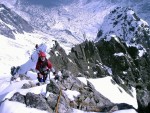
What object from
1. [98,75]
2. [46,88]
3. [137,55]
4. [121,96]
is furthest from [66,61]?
[46,88]

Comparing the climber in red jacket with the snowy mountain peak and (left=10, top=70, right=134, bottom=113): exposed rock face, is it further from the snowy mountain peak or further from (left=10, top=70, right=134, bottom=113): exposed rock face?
the snowy mountain peak

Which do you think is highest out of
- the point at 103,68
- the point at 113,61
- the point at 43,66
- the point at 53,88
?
the point at 113,61

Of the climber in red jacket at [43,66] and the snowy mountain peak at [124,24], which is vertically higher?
the snowy mountain peak at [124,24]

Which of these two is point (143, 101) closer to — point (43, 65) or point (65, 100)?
point (65, 100)

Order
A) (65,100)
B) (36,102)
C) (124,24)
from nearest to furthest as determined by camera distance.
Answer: (36,102) < (65,100) < (124,24)

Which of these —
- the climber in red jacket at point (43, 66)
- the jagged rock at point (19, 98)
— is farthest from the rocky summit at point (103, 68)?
the climber in red jacket at point (43, 66)

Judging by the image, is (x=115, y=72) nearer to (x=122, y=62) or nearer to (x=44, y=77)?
(x=122, y=62)

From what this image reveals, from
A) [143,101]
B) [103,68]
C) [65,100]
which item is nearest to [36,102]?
[65,100]

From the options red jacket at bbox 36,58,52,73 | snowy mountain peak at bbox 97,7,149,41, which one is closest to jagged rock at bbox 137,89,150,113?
red jacket at bbox 36,58,52,73

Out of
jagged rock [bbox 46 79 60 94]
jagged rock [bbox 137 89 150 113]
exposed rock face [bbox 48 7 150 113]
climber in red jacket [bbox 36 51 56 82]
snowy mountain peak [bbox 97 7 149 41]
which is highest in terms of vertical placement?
snowy mountain peak [bbox 97 7 149 41]

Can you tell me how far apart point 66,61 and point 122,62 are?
17826 mm

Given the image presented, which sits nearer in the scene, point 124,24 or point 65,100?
point 65,100

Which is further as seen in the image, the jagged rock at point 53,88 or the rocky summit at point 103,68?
the jagged rock at point 53,88

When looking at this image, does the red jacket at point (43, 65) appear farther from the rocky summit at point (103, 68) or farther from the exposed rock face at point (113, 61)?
the exposed rock face at point (113, 61)
